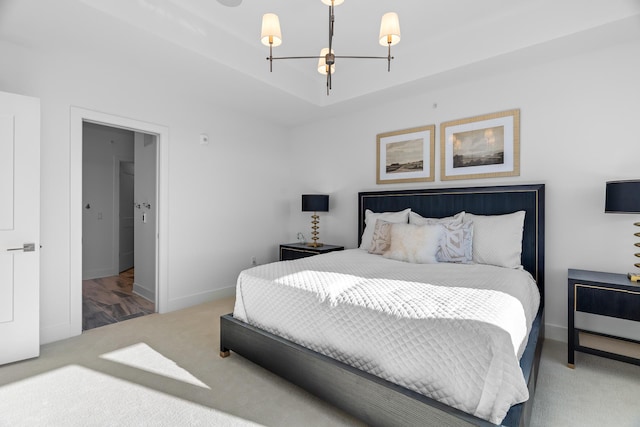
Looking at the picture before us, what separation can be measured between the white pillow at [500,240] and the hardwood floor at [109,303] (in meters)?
3.62

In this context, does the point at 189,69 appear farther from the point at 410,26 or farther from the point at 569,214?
the point at 569,214

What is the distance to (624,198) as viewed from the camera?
2320 millimetres

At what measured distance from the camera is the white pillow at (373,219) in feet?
11.9

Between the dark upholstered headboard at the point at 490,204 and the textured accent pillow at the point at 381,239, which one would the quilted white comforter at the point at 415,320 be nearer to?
the dark upholstered headboard at the point at 490,204

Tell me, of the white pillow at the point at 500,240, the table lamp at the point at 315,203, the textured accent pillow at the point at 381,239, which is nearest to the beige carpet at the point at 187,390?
the white pillow at the point at 500,240

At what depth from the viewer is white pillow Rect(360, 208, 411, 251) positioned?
3.63 m

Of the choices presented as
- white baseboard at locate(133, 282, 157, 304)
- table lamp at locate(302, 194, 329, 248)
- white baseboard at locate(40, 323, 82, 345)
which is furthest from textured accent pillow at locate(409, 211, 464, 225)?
white baseboard at locate(40, 323, 82, 345)

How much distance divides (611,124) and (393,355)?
2.82 metres

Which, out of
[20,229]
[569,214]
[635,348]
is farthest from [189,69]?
[635,348]

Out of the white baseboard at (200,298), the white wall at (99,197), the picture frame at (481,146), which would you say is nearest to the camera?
the picture frame at (481,146)

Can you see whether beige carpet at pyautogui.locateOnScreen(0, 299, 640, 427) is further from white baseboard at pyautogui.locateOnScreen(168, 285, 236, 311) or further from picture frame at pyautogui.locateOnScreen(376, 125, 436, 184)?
picture frame at pyautogui.locateOnScreen(376, 125, 436, 184)

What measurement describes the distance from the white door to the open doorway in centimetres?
115

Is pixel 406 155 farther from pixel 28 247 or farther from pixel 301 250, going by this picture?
pixel 28 247

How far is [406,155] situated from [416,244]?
1.42 metres
